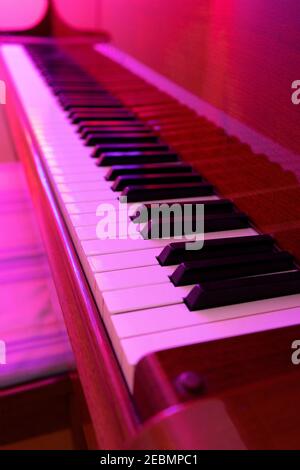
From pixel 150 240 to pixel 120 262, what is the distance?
0.09 meters

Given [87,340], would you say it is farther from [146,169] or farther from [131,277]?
[146,169]

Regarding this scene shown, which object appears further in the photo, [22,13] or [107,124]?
[22,13]

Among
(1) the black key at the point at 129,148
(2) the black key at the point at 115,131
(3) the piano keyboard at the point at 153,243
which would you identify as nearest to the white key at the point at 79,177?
(3) the piano keyboard at the point at 153,243

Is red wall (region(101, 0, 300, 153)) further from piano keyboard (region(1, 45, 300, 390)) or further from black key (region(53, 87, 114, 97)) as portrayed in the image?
black key (region(53, 87, 114, 97))

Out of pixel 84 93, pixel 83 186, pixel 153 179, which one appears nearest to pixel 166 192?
pixel 153 179

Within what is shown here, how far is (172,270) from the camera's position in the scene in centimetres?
81

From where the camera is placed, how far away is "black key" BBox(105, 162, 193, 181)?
116 cm

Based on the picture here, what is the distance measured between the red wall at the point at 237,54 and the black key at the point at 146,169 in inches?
6.5

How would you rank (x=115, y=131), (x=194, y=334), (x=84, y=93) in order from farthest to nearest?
(x=84, y=93) → (x=115, y=131) → (x=194, y=334)

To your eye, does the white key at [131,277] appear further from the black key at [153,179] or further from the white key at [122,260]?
the black key at [153,179]

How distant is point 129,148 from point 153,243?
47cm

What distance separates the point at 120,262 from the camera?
2.69ft

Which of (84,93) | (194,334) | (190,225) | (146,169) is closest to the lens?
(194,334)

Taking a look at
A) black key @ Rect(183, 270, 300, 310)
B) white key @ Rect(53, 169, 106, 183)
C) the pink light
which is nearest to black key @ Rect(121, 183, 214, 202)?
white key @ Rect(53, 169, 106, 183)
